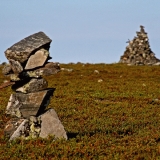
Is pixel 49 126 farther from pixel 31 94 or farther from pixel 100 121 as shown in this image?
pixel 100 121

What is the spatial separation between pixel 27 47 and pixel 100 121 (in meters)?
7.68

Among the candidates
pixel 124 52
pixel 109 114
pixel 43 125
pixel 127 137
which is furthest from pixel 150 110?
pixel 124 52

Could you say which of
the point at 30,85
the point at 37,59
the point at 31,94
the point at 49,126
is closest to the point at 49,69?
the point at 37,59

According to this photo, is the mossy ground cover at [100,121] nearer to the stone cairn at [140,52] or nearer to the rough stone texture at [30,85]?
the rough stone texture at [30,85]

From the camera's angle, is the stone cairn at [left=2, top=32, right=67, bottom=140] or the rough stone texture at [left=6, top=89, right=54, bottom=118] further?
the rough stone texture at [left=6, top=89, right=54, bottom=118]

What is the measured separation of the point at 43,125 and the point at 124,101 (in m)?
15.1

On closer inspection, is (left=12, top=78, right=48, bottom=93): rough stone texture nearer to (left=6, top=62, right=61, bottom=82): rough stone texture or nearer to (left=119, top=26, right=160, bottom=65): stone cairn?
(left=6, top=62, right=61, bottom=82): rough stone texture

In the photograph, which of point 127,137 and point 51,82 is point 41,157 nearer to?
point 127,137

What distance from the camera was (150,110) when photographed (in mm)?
27844

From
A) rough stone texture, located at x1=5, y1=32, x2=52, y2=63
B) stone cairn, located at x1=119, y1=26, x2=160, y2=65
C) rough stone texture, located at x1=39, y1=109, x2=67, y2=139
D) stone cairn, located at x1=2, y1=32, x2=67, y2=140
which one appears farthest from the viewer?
stone cairn, located at x1=119, y1=26, x2=160, y2=65

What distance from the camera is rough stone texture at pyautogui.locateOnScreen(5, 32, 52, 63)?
16875 mm

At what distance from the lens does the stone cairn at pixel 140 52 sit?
74125mm

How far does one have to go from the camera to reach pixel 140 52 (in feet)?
246

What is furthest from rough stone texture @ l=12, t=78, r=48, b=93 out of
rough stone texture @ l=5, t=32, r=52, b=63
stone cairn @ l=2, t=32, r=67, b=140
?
rough stone texture @ l=5, t=32, r=52, b=63
